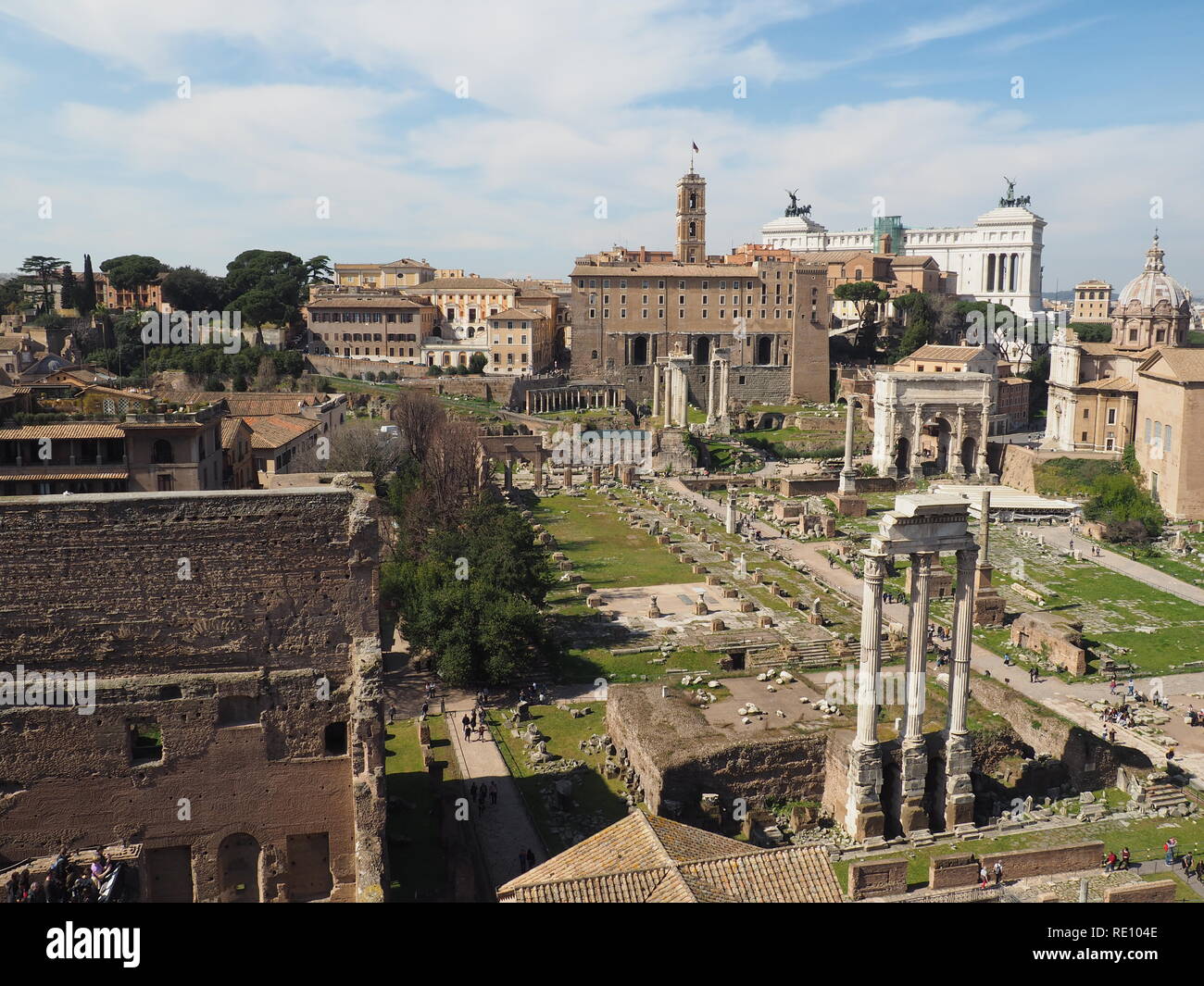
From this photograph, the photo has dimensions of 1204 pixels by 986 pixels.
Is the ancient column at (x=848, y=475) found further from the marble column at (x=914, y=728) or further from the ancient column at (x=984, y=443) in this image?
the marble column at (x=914, y=728)

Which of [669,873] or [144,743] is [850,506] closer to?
[144,743]

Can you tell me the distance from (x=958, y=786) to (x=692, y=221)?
90.2 metres

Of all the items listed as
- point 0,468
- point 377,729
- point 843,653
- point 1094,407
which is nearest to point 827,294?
point 1094,407

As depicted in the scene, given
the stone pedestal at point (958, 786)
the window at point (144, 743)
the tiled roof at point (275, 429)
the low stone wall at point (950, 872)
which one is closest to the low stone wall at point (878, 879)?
the low stone wall at point (950, 872)

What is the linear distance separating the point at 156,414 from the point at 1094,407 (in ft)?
193

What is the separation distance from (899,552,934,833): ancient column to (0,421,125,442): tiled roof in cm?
2547

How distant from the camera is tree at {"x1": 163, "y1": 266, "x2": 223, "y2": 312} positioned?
86875 millimetres

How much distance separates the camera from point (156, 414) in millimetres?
34844

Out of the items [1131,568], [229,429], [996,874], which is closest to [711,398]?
[1131,568]

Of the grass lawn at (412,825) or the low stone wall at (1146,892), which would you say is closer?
the low stone wall at (1146,892)

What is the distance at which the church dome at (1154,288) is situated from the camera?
7506 centimetres

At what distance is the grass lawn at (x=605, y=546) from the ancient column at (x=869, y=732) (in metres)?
19.2

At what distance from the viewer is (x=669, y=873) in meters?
13.8

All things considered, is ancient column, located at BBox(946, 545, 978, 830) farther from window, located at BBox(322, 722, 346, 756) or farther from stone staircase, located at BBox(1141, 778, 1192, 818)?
window, located at BBox(322, 722, 346, 756)
